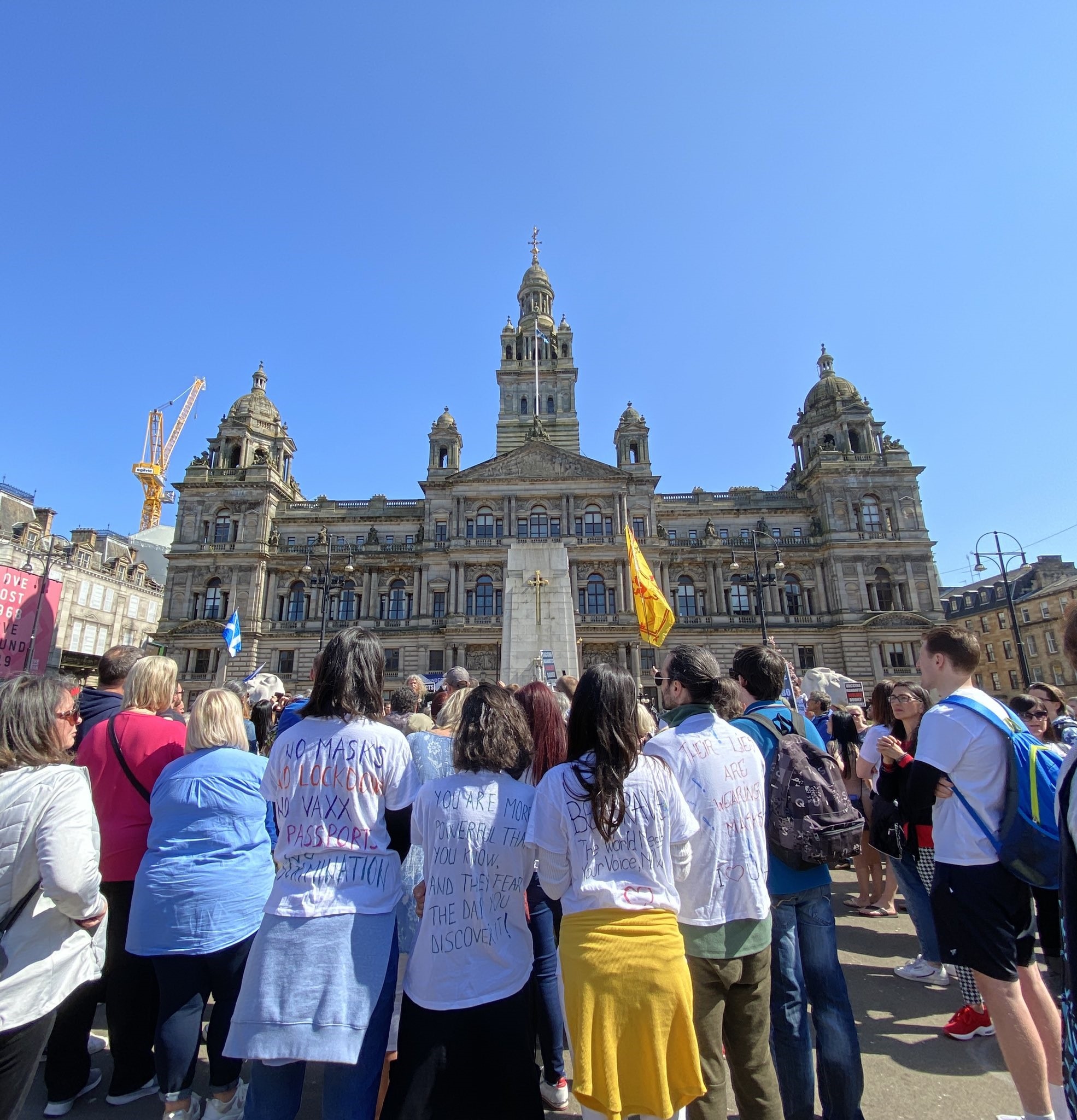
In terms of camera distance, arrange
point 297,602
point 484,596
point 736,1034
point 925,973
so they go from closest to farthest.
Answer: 1. point 736,1034
2. point 925,973
3. point 484,596
4. point 297,602

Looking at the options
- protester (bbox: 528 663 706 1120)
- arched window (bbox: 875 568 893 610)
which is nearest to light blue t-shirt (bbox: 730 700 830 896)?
protester (bbox: 528 663 706 1120)

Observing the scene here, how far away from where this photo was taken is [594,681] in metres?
3.18

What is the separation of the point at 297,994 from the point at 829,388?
51.3m

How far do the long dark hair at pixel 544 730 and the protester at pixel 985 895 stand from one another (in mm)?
2220

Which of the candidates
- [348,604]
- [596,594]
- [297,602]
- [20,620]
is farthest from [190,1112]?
[297,602]

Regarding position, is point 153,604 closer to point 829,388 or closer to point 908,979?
point 829,388

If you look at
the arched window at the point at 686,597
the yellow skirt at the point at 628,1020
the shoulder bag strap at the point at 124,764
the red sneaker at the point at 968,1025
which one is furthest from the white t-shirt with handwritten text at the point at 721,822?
the arched window at the point at 686,597

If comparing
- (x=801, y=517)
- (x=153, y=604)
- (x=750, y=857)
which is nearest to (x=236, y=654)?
(x=153, y=604)

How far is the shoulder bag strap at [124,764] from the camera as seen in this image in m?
4.20

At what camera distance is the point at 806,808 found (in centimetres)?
362

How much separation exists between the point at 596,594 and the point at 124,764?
36407mm

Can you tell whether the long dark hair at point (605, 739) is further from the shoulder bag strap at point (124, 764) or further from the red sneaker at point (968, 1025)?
the red sneaker at point (968, 1025)

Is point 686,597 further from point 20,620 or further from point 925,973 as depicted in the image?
point 20,620

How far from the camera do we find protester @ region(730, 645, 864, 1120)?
3.47 metres
